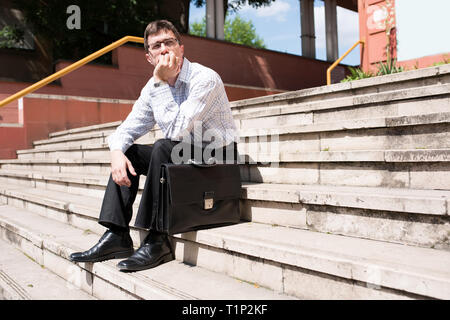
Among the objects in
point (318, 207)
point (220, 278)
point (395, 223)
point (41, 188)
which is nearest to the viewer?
point (395, 223)

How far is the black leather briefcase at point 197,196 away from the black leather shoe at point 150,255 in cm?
13

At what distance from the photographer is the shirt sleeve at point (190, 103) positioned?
2207 mm

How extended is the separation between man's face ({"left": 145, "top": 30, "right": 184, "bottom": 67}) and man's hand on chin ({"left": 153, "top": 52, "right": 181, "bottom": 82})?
44mm

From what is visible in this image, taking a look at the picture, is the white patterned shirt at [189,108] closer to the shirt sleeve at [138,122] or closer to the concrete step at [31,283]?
the shirt sleeve at [138,122]

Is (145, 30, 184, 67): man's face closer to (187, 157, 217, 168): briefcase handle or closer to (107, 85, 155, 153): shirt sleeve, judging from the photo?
(107, 85, 155, 153): shirt sleeve

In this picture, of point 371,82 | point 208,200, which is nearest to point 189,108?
point 208,200

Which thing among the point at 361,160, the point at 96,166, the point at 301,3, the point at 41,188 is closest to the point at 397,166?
the point at 361,160

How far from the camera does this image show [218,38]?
9367 mm

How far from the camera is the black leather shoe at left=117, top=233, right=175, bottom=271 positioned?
1980 millimetres

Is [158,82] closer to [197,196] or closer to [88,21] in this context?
[197,196]

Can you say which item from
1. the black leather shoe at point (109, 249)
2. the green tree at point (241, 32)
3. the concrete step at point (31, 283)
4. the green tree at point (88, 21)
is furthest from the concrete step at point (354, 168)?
the green tree at point (241, 32)

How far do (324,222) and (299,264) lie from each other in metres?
0.45

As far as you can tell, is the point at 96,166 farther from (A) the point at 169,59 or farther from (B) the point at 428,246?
(B) the point at 428,246
